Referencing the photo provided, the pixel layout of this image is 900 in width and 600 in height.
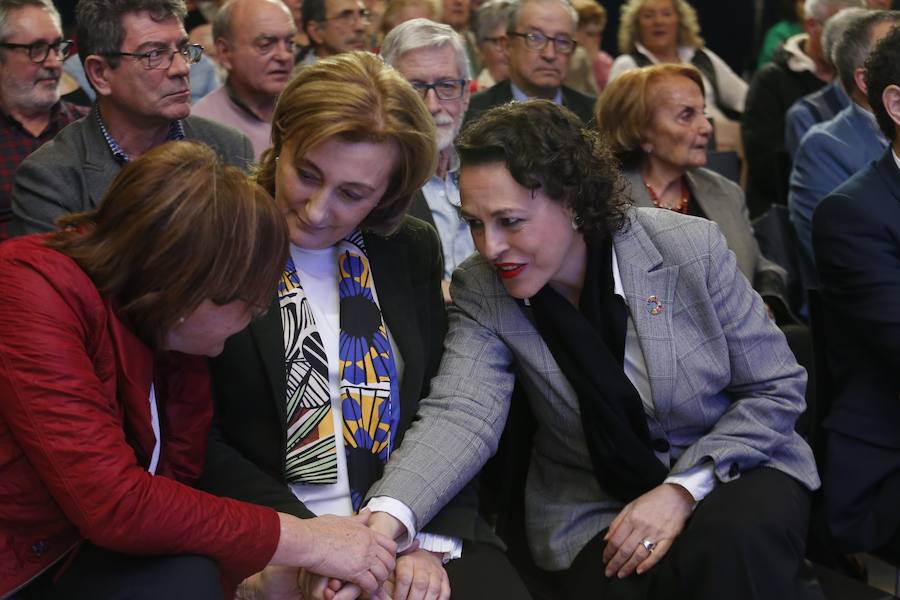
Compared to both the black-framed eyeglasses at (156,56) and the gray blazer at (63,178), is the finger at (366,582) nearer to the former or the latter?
the gray blazer at (63,178)

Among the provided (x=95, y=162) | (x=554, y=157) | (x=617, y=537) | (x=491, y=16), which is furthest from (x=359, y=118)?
(x=491, y=16)

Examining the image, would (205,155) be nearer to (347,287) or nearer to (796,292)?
(347,287)

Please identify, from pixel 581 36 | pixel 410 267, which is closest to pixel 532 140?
pixel 410 267

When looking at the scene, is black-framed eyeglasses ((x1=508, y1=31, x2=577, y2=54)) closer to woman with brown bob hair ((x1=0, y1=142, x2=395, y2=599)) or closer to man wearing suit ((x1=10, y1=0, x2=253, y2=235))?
man wearing suit ((x1=10, y1=0, x2=253, y2=235))

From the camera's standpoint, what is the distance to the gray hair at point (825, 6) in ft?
15.6

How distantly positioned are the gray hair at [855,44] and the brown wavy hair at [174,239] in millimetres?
2582

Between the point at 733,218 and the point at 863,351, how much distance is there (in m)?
0.94

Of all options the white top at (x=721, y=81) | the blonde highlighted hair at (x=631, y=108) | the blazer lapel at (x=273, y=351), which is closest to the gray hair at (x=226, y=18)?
the blonde highlighted hair at (x=631, y=108)

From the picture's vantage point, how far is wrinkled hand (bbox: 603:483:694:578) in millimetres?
1945

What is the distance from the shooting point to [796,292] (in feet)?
11.2

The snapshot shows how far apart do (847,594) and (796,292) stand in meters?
1.39

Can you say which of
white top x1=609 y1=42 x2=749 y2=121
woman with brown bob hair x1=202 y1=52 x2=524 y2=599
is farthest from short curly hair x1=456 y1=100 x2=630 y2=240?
white top x1=609 y1=42 x2=749 y2=121

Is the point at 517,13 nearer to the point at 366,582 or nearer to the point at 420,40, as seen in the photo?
the point at 420,40

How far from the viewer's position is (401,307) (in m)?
2.10
